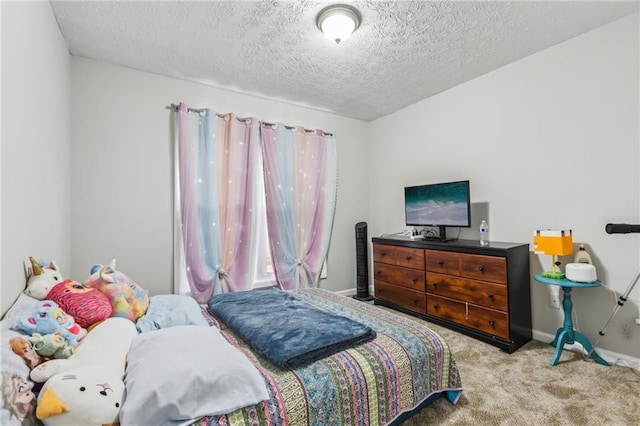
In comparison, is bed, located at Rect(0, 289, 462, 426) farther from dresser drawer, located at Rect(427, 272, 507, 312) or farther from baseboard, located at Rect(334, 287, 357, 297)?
baseboard, located at Rect(334, 287, 357, 297)

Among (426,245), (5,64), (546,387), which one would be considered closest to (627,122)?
(426,245)

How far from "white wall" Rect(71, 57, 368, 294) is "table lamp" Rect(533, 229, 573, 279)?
11.0ft

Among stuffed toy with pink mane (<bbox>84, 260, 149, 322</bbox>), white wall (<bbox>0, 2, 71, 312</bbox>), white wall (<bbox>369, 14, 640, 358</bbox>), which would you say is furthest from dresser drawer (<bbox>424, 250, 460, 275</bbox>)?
white wall (<bbox>0, 2, 71, 312</bbox>)

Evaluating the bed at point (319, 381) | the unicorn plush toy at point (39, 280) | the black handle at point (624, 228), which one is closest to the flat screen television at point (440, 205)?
the black handle at point (624, 228)

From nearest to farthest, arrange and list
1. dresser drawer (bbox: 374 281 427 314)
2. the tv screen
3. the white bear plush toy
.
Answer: the white bear plush toy → the tv screen → dresser drawer (bbox: 374 281 427 314)

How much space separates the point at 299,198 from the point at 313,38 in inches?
75.7

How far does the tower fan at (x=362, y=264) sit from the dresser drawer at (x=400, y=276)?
1.29ft

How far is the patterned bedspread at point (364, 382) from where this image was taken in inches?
49.0

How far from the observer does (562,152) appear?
2.66 m

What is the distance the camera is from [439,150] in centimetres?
371

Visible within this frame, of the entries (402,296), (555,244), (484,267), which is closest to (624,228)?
(555,244)

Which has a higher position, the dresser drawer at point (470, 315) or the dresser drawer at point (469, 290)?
the dresser drawer at point (469, 290)

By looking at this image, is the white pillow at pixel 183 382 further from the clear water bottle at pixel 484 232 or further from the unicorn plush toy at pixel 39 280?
the clear water bottle at pixel 484 232

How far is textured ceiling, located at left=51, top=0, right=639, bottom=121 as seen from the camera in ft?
7.09
